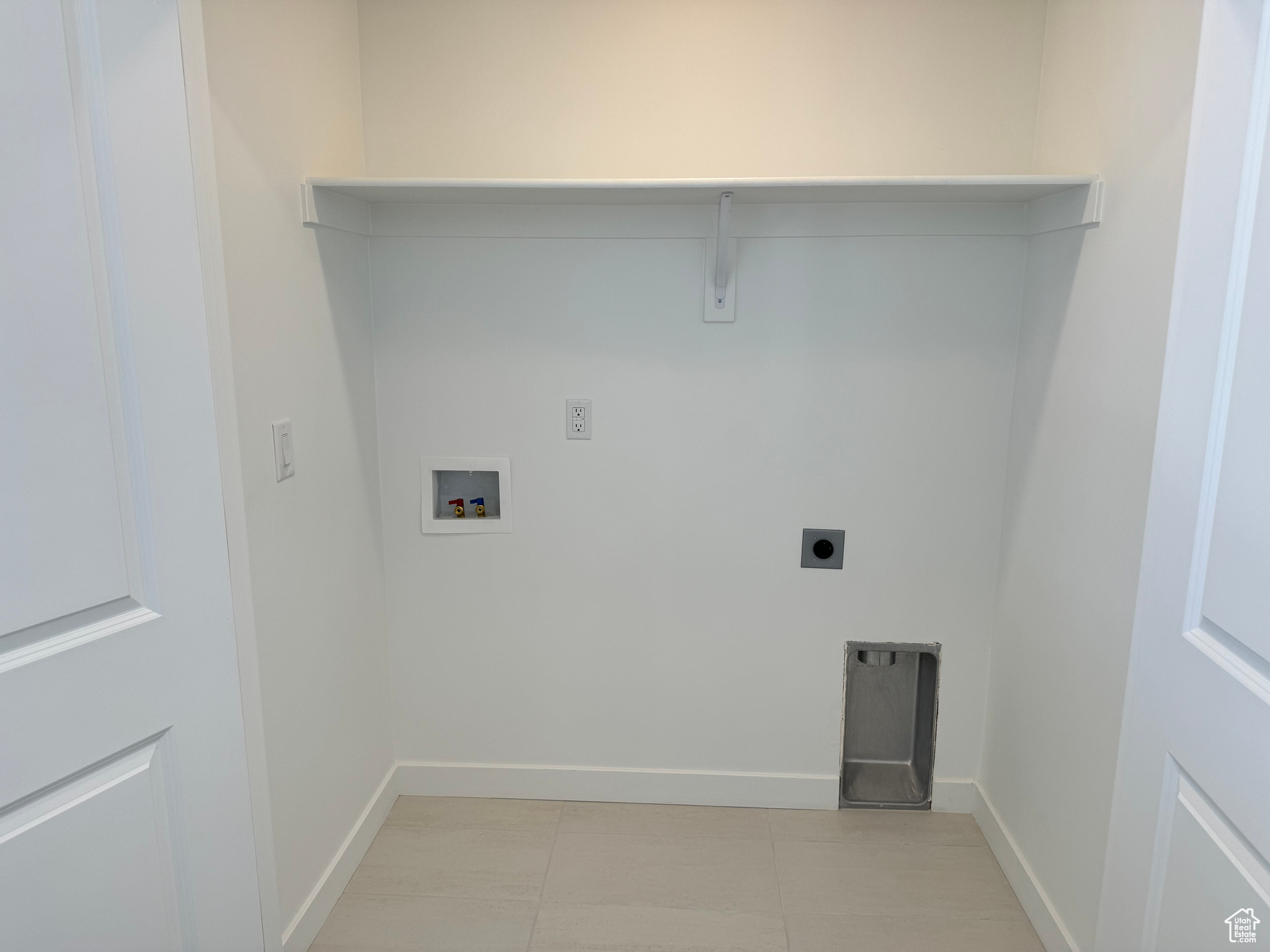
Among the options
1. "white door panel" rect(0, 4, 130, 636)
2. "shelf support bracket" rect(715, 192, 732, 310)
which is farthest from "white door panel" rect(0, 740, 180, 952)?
"shelf support bracket" rect(715, 192, 732, 310)

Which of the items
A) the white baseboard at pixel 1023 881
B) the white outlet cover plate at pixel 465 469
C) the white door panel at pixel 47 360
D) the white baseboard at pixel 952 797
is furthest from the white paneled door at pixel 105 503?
the white baseboard at pixel 952 797

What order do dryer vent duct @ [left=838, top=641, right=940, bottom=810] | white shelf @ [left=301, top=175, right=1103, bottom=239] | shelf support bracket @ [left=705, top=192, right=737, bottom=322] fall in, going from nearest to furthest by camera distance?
white shelf @ [left=301, top=175, right=1103, bottom=239] → shelf support bracket @ [left=705, top=192, right=737, bottom=322] → dryer vent duct @ [left=838, top=641, right=940, bottom=810]

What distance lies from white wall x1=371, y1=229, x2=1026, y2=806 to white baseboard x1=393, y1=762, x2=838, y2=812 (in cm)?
2

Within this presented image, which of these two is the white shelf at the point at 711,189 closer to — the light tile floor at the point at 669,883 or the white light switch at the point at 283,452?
the white light switch at the point at 283,452

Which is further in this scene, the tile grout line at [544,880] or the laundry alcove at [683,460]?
the laundry alcove at [683,460]

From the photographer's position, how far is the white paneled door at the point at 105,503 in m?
0.86

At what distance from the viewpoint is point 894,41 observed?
1.84 meters

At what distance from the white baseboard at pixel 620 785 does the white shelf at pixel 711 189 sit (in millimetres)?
1541

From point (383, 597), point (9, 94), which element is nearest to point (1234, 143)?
point (9, 94)

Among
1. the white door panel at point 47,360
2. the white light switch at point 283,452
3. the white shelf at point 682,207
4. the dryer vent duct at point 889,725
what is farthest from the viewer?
the dryer vent duct at point 889,725

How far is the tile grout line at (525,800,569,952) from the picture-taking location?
68.7 inches

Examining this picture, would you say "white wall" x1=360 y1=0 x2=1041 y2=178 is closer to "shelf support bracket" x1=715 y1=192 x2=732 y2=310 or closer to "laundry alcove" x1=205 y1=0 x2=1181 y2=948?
"laundry alcove" x1=205 y1=0 x2=1181 y2=948

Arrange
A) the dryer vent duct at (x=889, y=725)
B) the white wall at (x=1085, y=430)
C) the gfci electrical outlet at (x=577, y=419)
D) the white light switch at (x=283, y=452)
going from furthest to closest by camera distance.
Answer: the dryer vent duct at (x=889, y=725) < the gfci electrical outlet at (x=577, y=419) < the white light switch at (x=283, y=452) < the white wall at (x=1085, y=430)
